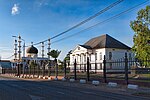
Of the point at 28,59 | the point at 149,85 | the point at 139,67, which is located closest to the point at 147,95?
the point at 149,85

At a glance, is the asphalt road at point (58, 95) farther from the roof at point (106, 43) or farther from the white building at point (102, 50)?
the roof at point (106, 43)

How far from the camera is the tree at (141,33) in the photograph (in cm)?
4375

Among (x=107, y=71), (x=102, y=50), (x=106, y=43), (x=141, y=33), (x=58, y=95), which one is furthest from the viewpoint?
(x=106, y=43)

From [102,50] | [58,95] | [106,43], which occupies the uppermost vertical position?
[106,43]

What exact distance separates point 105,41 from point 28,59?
24.7 metres

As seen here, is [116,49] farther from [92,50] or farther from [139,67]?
[139,67]

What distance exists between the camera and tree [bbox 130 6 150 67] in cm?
4375

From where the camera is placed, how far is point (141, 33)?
146 feet

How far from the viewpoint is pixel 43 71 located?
43.1 metres

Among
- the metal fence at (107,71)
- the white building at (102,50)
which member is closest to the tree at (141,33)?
the metal fence at (107,71)

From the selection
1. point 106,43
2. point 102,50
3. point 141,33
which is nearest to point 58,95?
point 141,33

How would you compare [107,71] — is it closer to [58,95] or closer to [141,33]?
[141,33]

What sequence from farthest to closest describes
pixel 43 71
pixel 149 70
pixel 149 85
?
pixel 43 71 < pixel 149 70 < pixel 149 85

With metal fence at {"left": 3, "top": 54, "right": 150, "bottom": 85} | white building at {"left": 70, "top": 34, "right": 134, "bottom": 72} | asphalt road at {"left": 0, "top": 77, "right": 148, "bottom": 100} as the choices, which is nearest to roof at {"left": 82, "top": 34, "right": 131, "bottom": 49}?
white building at {"left": 70, "top": 34, "right": 134, "bottom": 72}
